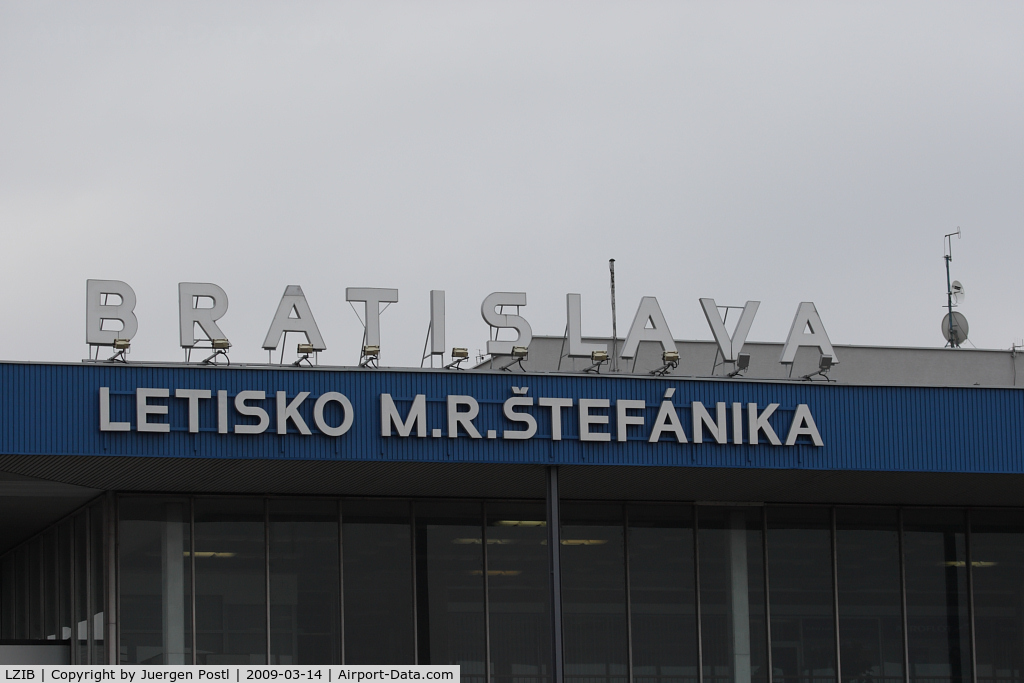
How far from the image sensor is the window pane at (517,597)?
31875 millimetres

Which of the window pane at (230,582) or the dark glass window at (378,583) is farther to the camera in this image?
the dark glass window at (378,583)

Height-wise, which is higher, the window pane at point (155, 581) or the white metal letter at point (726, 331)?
the white metal letter at point (726, 331)

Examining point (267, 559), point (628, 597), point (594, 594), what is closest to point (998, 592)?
point (628, 597)

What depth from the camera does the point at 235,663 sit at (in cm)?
2995

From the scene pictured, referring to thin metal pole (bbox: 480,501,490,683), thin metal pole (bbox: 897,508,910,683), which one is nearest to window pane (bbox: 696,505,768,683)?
thin metal pole (bbox: 897,508,910,683)

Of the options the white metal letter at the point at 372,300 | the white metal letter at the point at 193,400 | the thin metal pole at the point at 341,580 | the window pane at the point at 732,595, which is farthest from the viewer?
the window pane at the point at 732,595

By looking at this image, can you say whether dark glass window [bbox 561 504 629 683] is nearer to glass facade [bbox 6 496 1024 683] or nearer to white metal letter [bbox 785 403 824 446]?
glass facade [bbox 6 496 1024 683]

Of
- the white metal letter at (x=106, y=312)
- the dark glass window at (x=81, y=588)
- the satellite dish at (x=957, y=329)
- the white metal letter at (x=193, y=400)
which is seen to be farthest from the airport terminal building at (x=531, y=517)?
the satellite dish at (x=957, y=329)

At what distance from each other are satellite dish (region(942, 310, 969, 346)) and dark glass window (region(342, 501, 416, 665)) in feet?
61.1

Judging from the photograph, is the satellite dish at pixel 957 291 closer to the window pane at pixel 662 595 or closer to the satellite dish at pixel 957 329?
the satellite dish at pixel 957 329

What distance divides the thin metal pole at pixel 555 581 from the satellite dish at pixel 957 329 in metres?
18.6

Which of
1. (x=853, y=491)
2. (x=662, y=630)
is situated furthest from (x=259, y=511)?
(x=853, y=491)

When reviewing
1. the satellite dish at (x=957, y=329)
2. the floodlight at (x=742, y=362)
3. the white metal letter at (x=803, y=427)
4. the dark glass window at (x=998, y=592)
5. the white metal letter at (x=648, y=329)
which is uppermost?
the satellite dish at (x=957, y=329)

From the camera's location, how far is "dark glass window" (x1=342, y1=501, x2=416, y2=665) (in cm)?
3103
